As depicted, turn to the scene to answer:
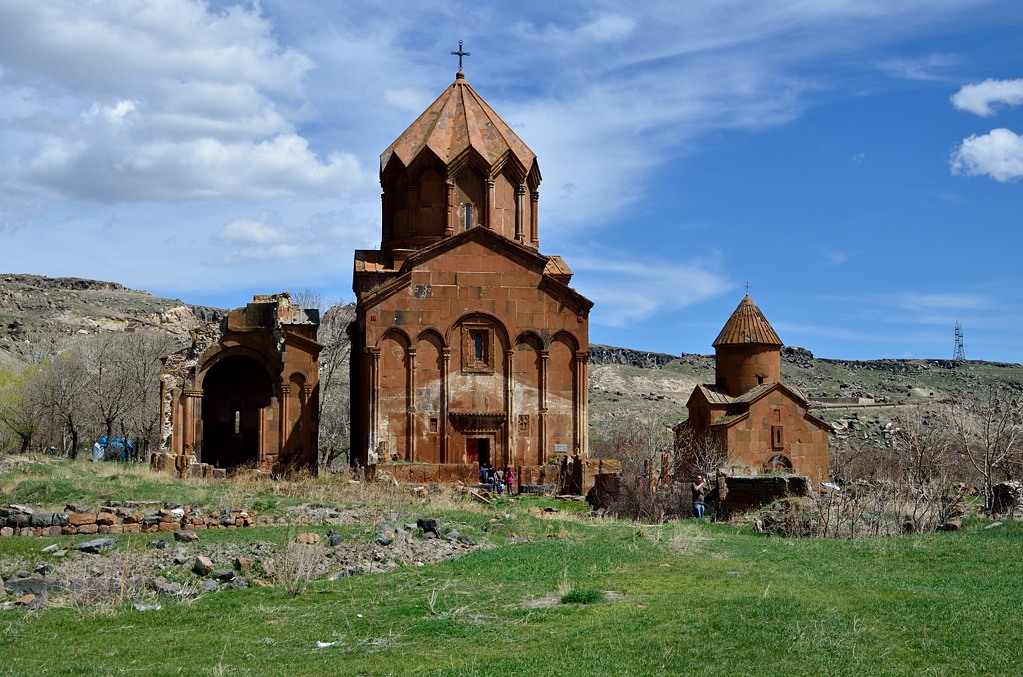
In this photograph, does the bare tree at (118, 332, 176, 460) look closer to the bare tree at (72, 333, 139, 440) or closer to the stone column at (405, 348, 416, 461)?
the bare tree at (72, 333, 139, 440)

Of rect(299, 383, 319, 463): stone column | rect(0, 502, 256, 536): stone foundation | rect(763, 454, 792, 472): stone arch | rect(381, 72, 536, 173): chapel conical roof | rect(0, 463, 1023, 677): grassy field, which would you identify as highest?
rect(381, 72, 536, 173): chapel conical roof

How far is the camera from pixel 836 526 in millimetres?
15188

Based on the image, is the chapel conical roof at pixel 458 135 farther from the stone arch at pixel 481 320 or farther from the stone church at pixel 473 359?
the stone arch at pixel 481 320

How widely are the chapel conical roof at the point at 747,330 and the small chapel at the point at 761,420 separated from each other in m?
0.03

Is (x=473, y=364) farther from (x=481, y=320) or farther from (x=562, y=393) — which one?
(x=562, y=393)

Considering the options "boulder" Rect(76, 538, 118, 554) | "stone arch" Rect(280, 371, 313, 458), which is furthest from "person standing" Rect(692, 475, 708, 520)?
"stone arch" Rect(280, 371, 313, 458)

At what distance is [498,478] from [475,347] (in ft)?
11.0

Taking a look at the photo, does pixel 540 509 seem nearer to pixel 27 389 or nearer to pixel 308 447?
pixel 308 447

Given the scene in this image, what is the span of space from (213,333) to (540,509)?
37.1 ft

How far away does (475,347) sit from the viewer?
2619 cm

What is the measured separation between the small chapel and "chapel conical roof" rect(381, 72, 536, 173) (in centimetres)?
916

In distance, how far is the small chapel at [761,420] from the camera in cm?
3077

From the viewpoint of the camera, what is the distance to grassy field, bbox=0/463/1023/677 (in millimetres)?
7309

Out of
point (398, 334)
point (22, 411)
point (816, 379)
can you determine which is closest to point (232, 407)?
point (398, 334)
